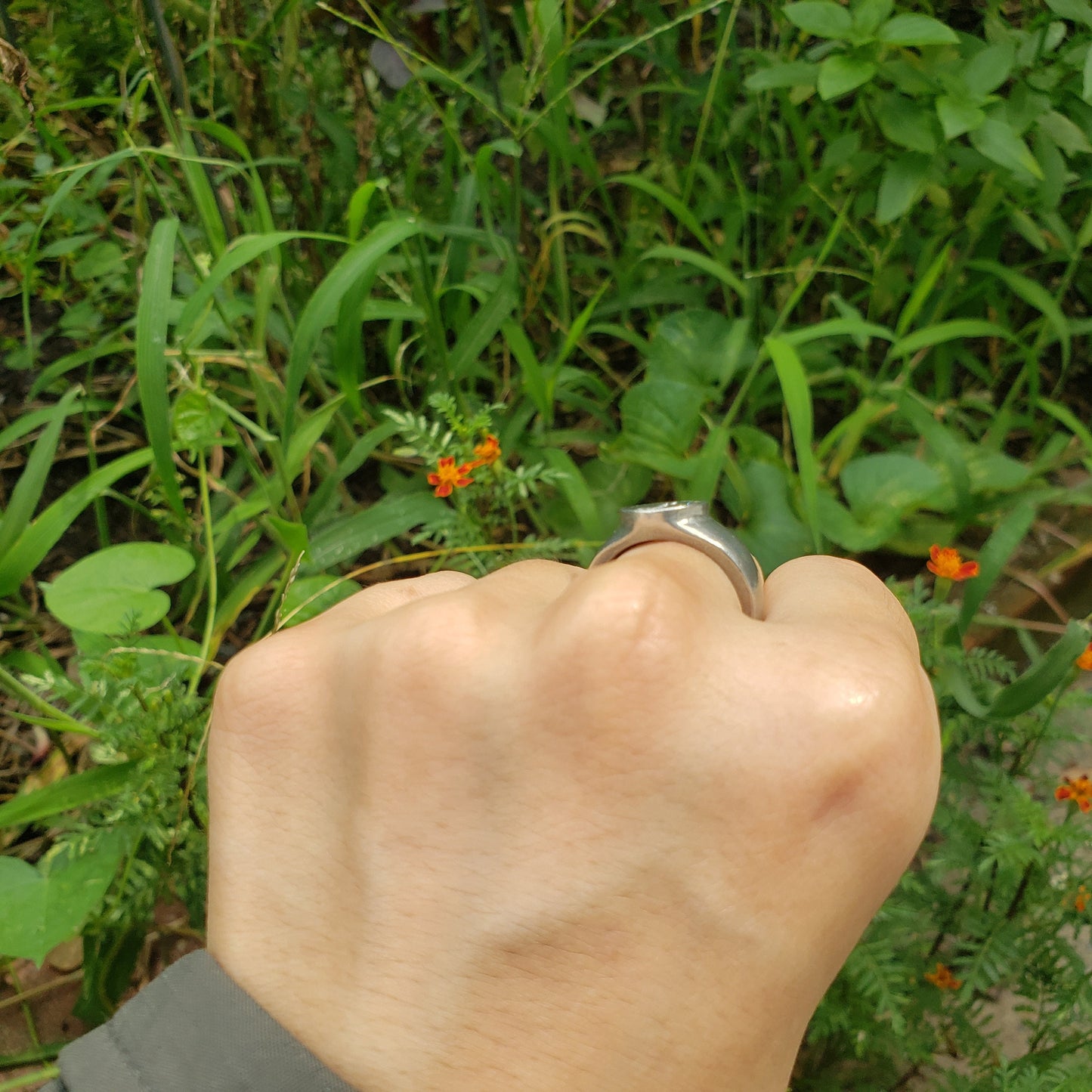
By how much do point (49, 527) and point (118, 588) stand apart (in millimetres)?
259

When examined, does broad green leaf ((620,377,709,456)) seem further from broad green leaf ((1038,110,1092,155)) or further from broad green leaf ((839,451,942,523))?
broad green leaf ((1038,110,1092,155))

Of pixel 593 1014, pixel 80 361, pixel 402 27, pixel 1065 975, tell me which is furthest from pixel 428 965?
pixel 402 27

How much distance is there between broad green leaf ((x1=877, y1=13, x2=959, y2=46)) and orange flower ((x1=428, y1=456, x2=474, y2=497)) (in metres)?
0.85

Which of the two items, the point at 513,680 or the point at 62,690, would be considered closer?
the point at 513,680

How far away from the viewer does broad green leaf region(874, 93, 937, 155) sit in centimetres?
133

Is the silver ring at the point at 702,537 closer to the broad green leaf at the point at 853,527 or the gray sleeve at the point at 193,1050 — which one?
the gray sleeve at the point at 193,1050

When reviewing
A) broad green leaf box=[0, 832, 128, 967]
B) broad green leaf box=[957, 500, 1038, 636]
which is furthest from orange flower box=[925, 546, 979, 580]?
broad green leaf box=[0, 832, 128, 967]

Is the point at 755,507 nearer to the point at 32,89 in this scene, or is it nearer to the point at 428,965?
the point at 428,965

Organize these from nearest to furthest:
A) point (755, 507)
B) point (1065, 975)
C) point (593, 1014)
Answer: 1. point (593, 1014)
2. point (1065, 975)
3. point (755, 507)

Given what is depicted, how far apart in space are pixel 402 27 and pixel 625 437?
94 centimetres

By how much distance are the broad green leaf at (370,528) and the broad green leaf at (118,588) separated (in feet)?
0.83

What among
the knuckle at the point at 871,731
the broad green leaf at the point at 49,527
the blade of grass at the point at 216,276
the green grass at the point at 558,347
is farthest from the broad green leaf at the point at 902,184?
the broad green leaf at the point at 49,527

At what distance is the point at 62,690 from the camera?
1054 millimetres

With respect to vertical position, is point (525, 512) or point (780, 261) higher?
point (780, 261)
